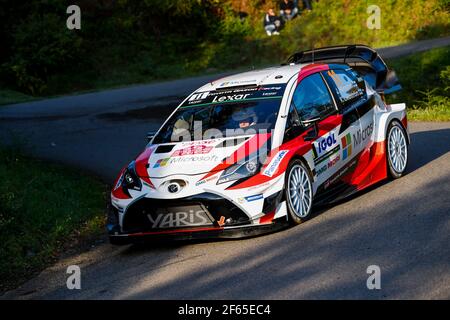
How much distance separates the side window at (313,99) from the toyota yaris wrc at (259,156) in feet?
0.05

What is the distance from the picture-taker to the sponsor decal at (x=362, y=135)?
1073cm

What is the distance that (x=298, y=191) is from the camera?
9.36 meters

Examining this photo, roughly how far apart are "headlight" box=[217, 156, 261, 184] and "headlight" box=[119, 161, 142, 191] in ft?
2.97

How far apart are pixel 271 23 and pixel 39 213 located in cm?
2251

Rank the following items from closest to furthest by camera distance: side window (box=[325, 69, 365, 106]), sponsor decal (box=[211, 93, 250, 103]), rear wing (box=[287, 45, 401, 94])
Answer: sponsor decal (box=[211, 93, 250, 103]), side window (box=[325, 69, 365, 106]), rear wing (box=[287, 45, 401, 94])

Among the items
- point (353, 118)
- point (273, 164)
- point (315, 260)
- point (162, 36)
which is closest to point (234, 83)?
point (353, 118)

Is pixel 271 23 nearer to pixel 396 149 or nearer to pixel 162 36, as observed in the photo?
pixel 162 36

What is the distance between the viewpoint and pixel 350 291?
6863 mm

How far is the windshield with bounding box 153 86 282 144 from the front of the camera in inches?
388

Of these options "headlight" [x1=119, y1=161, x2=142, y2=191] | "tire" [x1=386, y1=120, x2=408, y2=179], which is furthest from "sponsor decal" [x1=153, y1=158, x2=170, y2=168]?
"tire" [x1=386, y1=120, x2=408, y2=179]

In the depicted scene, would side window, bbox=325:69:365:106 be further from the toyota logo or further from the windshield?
the toyota logo

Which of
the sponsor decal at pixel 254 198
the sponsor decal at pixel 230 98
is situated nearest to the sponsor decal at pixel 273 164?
the sponsor decal at pixel 254 198

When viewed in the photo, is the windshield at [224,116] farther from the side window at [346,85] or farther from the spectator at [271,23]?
the spectator at [271,23]
